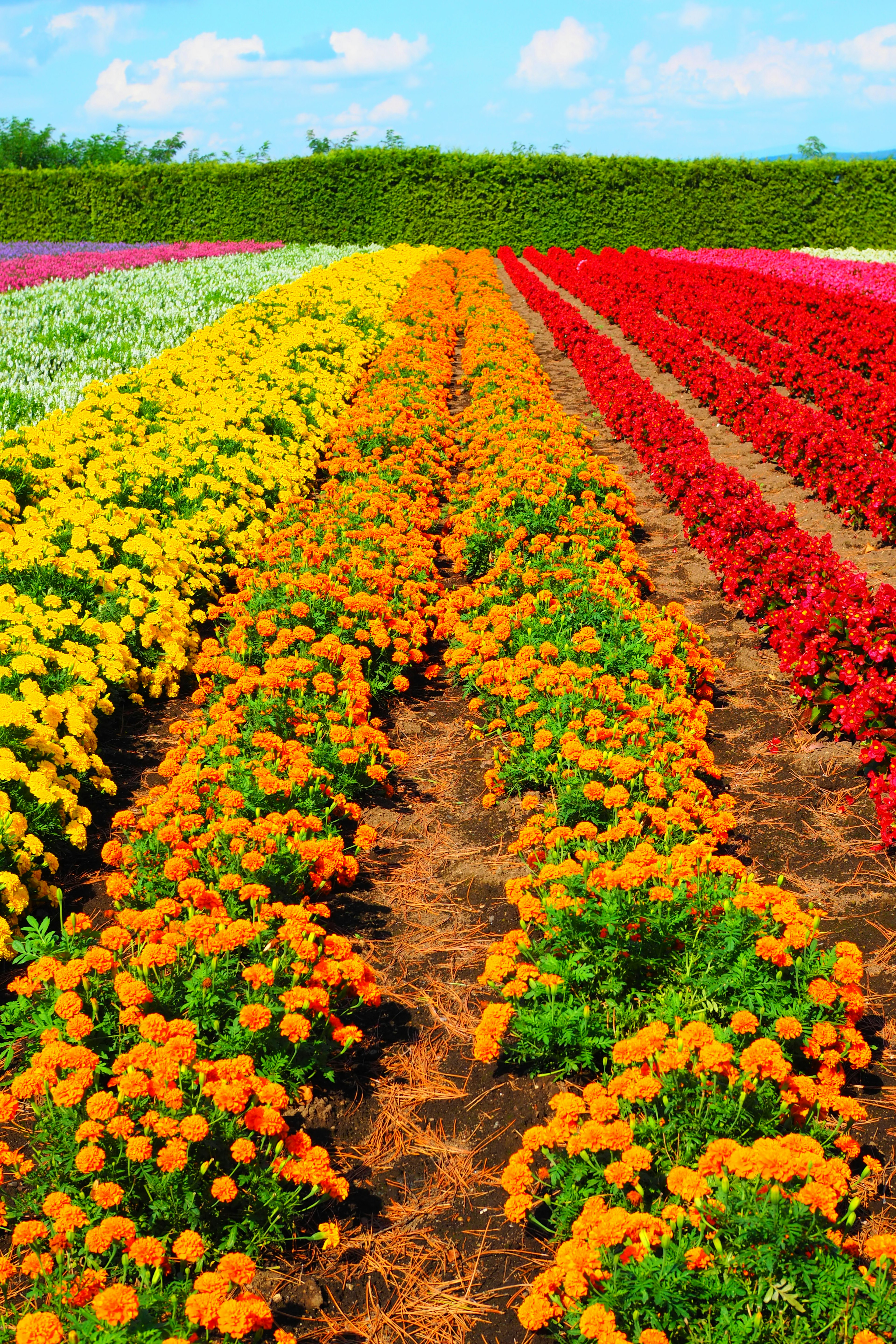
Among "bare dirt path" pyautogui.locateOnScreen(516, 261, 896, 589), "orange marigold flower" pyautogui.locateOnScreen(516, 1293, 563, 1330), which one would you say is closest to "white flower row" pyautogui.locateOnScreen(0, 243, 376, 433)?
"bare dirt path" pyautogui.locateOnScreen(516, 261, 896, 589)

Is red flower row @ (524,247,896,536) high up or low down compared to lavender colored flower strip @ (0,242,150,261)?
down

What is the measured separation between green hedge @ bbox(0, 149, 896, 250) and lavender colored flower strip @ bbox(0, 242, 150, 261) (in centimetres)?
413

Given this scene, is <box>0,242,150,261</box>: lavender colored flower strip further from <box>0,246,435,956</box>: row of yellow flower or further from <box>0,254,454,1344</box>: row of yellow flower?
<box>0,254,454,1344</box>: row of yellow flower

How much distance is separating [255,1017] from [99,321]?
16.4 m

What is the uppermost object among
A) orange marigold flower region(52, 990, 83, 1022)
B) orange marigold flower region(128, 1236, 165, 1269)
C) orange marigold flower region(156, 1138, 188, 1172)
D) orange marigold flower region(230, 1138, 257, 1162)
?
orange marigold flower region(52, 990, 83, 1022)

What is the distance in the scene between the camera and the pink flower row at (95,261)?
2489 cm

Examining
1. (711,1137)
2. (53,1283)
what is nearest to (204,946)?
(53,1283)

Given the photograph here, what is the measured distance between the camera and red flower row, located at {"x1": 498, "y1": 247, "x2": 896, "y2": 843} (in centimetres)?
545

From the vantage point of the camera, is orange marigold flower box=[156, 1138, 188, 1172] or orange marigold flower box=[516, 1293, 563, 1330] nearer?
orange marigold flower box=[516, 1293, 563, 1330]

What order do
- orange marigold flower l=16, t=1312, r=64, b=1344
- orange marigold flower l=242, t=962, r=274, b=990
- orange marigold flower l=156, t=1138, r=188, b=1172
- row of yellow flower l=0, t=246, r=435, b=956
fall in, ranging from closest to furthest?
orange marigold flower l=16, t=1312, r=64, b=1344, orange marigold flower l=156, t=1138, r=188, b=1172, orange marigold flower l=242, t=962, r=274, b=990, row of yellow flower l=0, t=246, r=435, b=956

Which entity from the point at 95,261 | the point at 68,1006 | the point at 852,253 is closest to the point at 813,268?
the point at 852,253

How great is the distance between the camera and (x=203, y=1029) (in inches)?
125

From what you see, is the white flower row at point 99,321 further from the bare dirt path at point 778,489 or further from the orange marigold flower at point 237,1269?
the orange marigold flower at point 237,1269

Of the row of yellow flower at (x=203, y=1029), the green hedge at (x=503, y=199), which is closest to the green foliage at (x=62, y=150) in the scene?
the green hedge at (x=503, y=199)
